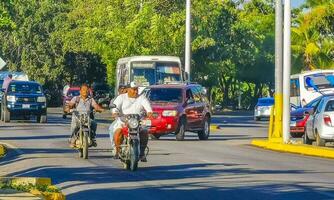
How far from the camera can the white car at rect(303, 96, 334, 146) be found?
102 feet

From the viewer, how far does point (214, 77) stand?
83375 millimetres

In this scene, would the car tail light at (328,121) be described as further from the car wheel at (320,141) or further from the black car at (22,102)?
the black car at (22,102)

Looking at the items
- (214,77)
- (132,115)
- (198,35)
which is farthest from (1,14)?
→ (214,77)

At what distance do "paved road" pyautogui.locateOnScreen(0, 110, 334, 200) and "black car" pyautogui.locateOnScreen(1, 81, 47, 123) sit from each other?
17.0 meters

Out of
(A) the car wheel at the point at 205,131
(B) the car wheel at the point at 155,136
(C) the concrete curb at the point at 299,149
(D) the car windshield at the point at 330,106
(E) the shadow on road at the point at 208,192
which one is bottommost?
(E) the shadow on road at the point at 208,192

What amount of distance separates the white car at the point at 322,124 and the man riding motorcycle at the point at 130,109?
9143 mm

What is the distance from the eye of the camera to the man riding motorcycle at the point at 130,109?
22.9 meters

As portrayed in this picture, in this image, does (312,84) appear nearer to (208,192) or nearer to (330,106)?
(330,106)

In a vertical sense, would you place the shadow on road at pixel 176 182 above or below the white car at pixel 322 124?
below

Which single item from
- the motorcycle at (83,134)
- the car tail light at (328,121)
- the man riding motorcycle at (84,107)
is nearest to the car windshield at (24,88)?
the car tail light at (328,121)

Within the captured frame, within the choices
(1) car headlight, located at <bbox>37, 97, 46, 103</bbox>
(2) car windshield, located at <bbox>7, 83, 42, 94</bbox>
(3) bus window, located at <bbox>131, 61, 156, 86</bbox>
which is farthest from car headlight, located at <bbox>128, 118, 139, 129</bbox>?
(2) car windshield, located at <bbox>7, 83, 42, 94</bbox>

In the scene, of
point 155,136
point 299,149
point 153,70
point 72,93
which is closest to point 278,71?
point 299,149

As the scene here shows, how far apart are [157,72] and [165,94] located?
1158cm

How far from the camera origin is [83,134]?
25578 millimetres
